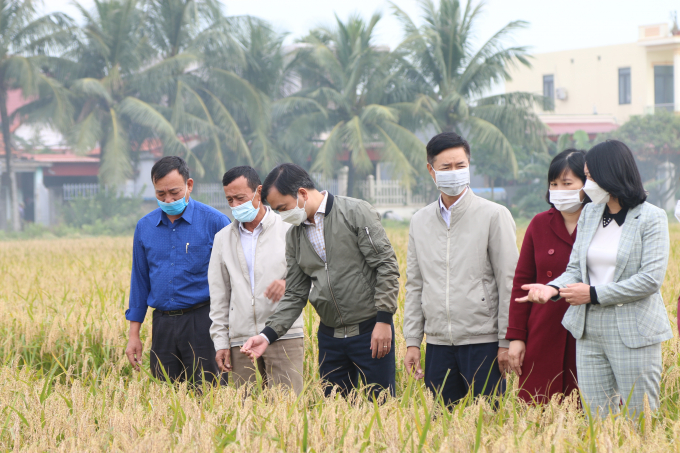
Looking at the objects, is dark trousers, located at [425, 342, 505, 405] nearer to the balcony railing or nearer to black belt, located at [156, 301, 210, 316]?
black belt, located at [156, 301, 210, 316]

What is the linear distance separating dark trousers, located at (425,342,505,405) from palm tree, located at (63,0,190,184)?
2013 centimetres

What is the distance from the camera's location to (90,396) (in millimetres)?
3387

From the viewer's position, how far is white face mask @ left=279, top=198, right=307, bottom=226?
339cm

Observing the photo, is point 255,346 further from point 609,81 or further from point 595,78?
point 595,78

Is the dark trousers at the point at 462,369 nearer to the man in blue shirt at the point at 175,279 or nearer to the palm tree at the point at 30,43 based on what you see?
the man in blue shirt at the point at 175,279

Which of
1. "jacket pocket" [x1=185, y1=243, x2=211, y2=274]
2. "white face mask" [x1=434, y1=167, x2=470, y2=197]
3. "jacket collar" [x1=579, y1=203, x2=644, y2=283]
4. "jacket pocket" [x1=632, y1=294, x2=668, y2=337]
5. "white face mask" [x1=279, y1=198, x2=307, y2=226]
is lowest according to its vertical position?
"jacket pocket" [x1=632, y1=294, x2=668, y2=337]

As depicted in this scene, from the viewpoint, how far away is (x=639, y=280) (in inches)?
107

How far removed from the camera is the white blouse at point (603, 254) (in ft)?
9.32

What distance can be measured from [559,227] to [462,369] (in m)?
0.77

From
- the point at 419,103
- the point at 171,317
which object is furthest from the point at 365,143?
the point at 171,317

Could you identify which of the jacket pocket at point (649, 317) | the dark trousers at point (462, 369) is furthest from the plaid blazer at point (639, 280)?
the dark trousers at point (462, 369)

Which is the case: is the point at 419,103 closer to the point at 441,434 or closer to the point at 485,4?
the point at 485,4

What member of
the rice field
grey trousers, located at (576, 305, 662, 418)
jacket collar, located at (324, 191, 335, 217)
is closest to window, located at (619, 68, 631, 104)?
the rice field

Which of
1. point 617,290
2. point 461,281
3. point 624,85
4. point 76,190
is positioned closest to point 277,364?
point 461,281
